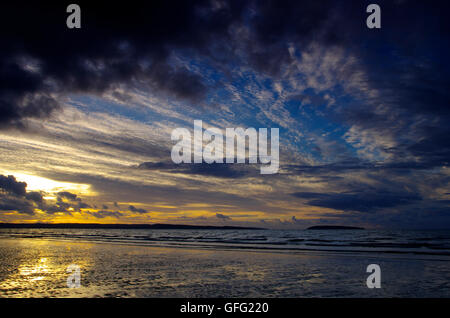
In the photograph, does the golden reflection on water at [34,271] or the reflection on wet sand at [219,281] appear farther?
the golden reflection on water at [34,271]

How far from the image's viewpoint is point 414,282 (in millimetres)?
19250

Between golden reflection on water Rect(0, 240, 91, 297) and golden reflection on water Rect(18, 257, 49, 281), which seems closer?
golden reflection on water Rect(0, 240, 91, 297)

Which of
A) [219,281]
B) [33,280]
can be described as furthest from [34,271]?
[219,281]

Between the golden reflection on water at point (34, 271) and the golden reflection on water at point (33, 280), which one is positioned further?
the golden reflection on water at point (34, 271)

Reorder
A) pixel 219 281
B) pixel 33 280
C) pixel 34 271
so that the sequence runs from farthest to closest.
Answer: pixel 34 271, pixel 219 281, pixel 33 280

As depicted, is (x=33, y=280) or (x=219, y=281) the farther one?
(x=219, y=281)

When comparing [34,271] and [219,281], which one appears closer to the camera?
[219,281]

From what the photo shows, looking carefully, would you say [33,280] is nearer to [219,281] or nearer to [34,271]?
[34,271]

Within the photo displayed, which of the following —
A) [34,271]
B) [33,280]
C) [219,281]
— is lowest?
[34,271]

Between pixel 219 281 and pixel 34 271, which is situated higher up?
pixel 219 281

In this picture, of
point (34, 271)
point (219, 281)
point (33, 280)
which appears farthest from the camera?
point (34, 271)
